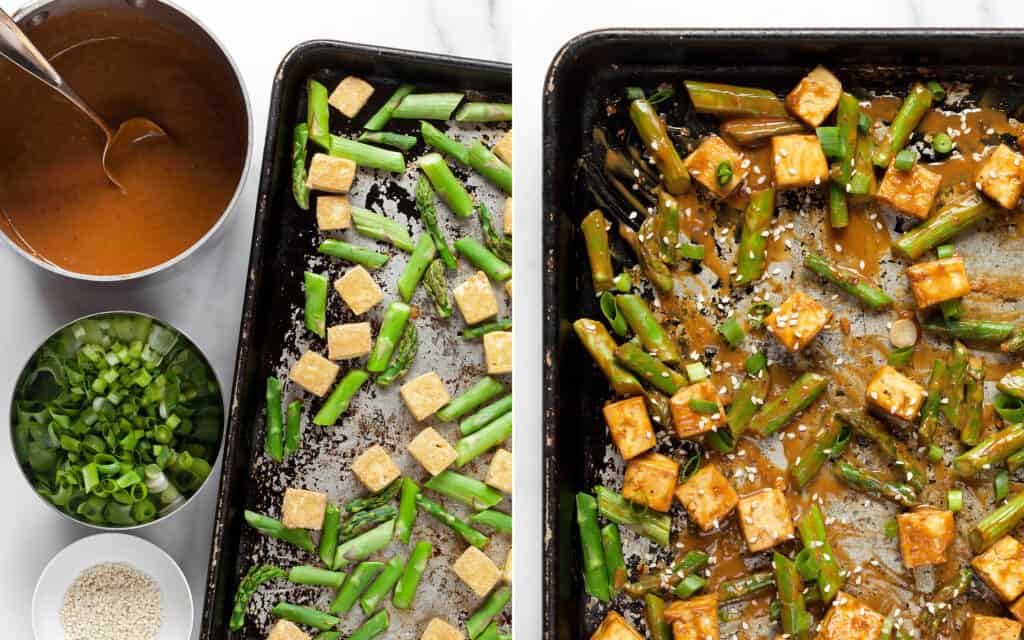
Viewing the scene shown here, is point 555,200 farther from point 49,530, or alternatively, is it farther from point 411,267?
point 49,530

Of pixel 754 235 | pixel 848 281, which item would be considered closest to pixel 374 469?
pixel 754 235

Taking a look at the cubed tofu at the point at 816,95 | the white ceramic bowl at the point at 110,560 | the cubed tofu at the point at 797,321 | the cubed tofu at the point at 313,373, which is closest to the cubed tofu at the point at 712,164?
the cubed tofu at the point at 816,95

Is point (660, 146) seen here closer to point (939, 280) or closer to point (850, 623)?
point (939, 280)

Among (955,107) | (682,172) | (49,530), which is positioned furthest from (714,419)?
(49,530)

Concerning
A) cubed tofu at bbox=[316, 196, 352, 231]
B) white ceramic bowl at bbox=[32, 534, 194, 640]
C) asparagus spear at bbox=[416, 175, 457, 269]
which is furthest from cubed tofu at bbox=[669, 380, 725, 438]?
white ceramic bowl at bbox=[32, 534, 194, 640]

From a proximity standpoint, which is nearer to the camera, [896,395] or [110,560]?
[896,395]
